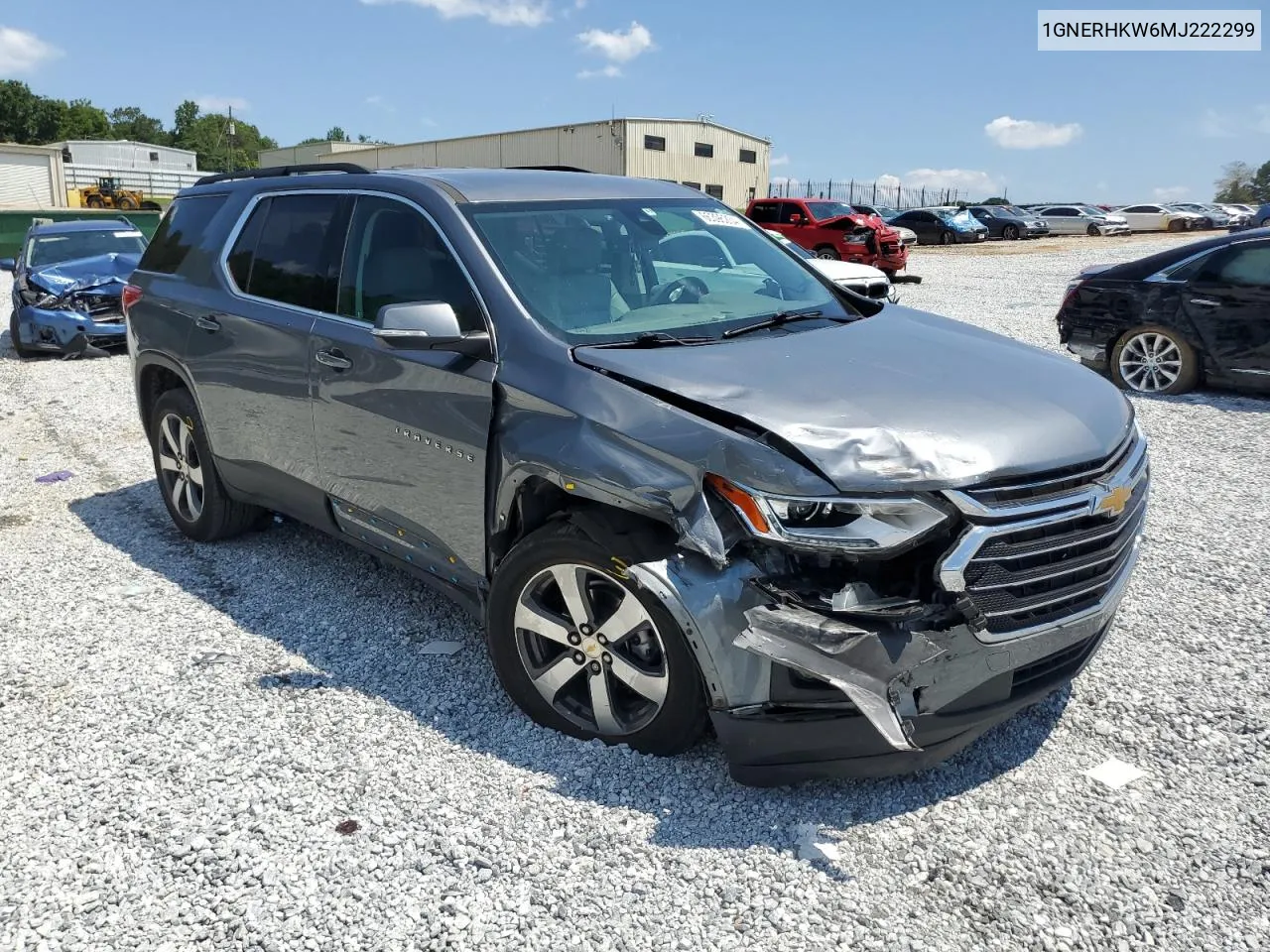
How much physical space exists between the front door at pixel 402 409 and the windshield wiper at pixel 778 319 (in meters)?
0.90

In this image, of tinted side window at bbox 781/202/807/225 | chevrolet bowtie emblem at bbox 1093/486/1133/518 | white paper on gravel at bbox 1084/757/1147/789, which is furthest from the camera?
tinted side window at bbox 781/202/807/225

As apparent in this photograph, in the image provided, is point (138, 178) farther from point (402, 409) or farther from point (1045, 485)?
point (1045, 485)

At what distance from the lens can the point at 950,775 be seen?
3273 mm

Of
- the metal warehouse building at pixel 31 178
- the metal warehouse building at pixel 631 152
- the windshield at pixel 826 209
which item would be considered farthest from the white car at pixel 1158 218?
the metal warehouse building at pixel 31 178

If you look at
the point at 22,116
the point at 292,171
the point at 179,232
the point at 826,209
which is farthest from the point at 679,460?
the point at 22,116

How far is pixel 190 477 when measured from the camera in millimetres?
5469

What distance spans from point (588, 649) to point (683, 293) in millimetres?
1475

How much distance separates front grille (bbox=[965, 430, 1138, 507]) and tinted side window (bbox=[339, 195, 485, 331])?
70.1 inches

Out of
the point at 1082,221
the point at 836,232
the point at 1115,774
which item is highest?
the point at 1082,221

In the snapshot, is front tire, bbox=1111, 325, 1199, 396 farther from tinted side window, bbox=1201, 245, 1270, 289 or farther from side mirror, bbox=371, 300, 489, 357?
side mirror, bbox=371, 300, 489, 357

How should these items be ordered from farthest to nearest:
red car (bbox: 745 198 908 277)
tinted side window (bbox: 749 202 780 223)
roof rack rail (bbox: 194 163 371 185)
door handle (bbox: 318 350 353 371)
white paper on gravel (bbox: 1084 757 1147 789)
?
tinted side window (bbox: 749 202 780 223), red car (bbox: 745 198 908 277), roof rack rail (bbox: 194 163 371 185), door handle (bbox: 318 350 353 371), white paper on gravel (bbox: 1084 757 1147 789)

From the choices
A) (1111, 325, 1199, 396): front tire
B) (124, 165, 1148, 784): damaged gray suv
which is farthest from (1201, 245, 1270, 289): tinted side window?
(124, 165, 1148, 784): damaged gray suv

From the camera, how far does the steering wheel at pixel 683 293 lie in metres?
3.89

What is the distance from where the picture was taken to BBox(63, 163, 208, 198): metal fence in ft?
190
